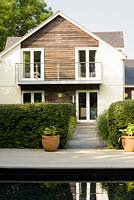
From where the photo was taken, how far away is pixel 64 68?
27984 millimetres

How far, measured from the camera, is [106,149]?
16141 millimetres

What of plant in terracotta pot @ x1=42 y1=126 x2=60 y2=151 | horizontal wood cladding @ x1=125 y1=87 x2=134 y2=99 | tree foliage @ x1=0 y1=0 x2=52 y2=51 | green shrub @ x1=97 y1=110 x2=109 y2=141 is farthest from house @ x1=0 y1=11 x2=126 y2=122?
plant in terracotta pot @ x1=42 y1=126 x2=60 y2=151

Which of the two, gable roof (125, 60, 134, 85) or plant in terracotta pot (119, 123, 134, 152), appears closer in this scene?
plant in terracotta pot (119, 123, 134, 152)

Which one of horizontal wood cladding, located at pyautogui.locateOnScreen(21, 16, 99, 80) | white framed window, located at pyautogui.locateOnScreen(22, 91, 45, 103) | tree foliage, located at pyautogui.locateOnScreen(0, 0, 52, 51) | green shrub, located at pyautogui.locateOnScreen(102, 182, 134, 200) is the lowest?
green shrub, located at pyautogui.locateOnScreen(102, 182, 134, 200)

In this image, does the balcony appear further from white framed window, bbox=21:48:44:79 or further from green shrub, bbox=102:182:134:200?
green shrub, bbox=102:182:134:200

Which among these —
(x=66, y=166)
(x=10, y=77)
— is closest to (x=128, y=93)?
(x=10, y=77)

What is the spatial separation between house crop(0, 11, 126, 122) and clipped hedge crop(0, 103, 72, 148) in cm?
1111

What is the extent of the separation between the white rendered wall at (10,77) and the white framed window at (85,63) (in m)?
4.11

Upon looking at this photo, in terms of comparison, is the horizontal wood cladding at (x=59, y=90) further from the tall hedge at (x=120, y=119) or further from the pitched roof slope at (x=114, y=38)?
the tall hedge at (x=120, y=119)

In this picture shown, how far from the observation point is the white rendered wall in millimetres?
28155

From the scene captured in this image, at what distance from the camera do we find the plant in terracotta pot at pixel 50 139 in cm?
1573

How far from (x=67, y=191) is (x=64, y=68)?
19.1m

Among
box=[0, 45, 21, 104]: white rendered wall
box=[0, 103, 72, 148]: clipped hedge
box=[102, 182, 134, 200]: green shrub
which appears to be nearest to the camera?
box=[102, 182, 134, 200]: green shrub

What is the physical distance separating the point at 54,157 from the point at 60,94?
14635 mm
